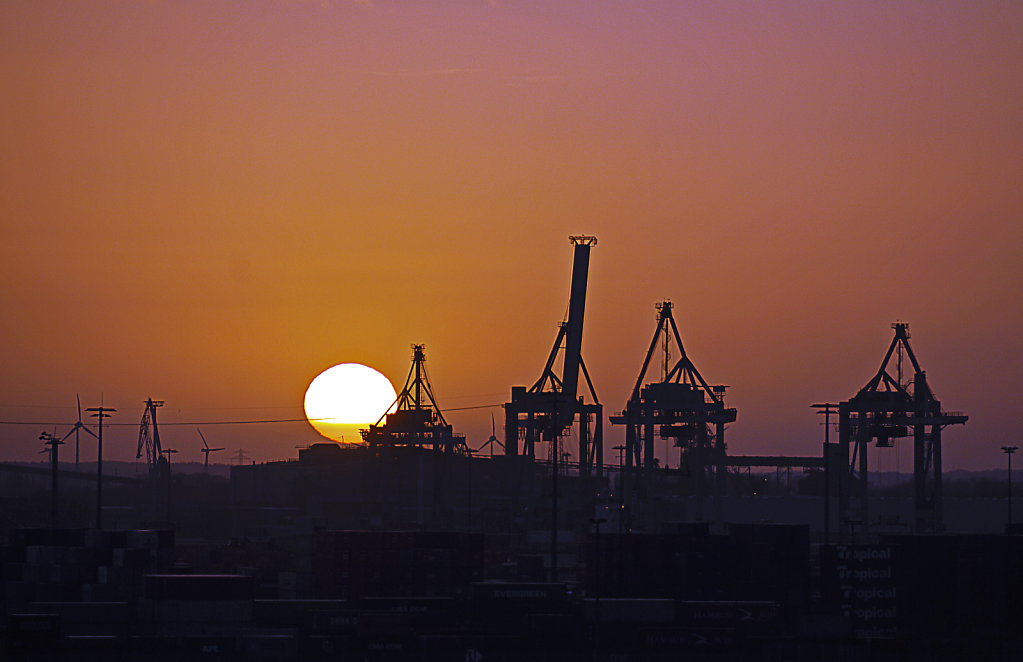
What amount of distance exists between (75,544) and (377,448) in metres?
75.2

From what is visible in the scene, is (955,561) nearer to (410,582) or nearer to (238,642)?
(410,582)

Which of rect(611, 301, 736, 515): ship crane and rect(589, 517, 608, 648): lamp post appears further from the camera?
rect(611, 301, 736, 515): ship crane

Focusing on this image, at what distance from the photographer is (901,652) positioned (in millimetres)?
52406

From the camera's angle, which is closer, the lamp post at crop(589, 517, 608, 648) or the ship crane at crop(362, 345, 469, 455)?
the lamp post at crop(589, 517, 608, 648)

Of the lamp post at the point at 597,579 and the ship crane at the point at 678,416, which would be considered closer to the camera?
the lamp post at the point at 597,579

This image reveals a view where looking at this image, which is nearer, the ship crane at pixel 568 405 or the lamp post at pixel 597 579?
the lamp post at pixel 597 579

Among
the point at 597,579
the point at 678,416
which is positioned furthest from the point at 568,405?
the point at 597,579

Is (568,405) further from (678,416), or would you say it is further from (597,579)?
(597,579)

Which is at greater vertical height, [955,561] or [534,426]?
[534,426]

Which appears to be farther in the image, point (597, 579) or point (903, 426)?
point (903, 426)

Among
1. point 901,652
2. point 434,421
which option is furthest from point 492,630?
point 434,421

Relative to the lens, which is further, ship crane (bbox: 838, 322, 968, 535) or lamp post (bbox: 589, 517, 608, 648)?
ship crane (bbox: 838, 322, 968, 535)

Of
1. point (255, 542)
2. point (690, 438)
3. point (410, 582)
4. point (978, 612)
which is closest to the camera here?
point (978, 612)

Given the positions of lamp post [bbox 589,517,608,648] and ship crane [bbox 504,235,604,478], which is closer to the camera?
lamp post [bbox 589,517,608,648]
